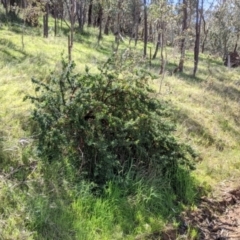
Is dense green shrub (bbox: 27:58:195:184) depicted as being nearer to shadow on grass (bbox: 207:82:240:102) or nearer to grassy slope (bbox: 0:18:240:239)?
grassy slope (bbox: 0:18:240:239)

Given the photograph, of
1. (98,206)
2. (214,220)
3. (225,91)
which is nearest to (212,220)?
(214,220)

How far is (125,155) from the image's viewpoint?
4.76m

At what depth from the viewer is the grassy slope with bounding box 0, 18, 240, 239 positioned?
3510 mm

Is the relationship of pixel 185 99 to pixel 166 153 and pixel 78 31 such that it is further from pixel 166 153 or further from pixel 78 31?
pixel 78 31

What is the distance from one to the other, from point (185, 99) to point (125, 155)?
16.5ft

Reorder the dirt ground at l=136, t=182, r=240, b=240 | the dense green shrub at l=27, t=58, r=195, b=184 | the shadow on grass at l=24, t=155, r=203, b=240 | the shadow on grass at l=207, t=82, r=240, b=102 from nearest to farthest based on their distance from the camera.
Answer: the shadow on grass at l=24, t=155, r=203, b=240 → the dirt ground at l=136, t=182, r=240, b=240 → the dense green shrub at l=27, t=58, r=195, b=184 → the shadow on grass at l=207, t=82, r=240, b=102

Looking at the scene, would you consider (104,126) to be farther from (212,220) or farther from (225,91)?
(225,91)

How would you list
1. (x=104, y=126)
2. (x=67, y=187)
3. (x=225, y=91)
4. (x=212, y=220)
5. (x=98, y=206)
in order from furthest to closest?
(x=225, y=91)
(x=104, y=126)
(x=212, y=220)
(x=67, y=187)
(x=98, y=206)

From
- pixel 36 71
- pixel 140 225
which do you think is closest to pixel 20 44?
pixel 36 71

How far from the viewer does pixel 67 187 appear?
156 inches

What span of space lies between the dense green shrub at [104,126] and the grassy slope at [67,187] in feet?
1.29

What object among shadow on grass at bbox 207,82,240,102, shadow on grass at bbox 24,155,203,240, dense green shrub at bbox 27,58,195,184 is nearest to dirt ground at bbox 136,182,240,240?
shadow on grass at bbox 24,155,203,240

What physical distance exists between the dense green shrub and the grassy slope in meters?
0.39

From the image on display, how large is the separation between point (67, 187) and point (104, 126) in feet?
3.35
